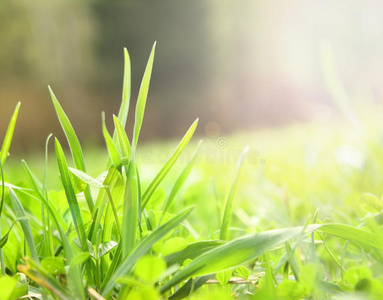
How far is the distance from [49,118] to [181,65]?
2.15m

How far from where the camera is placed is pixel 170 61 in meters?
6.32

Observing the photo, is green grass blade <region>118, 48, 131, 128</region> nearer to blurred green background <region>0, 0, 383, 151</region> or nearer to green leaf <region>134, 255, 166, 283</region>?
green leaf <region>134, 255, 166, 283</region>

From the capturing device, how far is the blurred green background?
545 centimetres

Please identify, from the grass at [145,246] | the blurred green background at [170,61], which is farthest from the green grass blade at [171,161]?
the blurred green background at [170,61]

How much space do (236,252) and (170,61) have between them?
619cm

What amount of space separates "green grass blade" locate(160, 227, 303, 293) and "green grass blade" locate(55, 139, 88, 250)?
0.09 m

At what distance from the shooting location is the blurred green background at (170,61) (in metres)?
5.45

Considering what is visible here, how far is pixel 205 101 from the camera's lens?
21.3ft

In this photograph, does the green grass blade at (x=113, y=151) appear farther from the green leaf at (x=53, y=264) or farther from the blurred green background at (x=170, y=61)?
the blurred green background at (x=170, y=61)

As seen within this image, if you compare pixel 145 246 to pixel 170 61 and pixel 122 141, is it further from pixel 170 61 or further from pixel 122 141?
pixel 170 61

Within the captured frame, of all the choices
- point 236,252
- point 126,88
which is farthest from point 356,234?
point 126,88

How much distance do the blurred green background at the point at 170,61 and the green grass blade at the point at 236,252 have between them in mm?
4904

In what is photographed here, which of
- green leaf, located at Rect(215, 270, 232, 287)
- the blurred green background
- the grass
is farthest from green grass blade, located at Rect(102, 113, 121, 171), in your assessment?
the blurred green background

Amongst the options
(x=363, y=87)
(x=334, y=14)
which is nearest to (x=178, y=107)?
(x=334, y=14)
